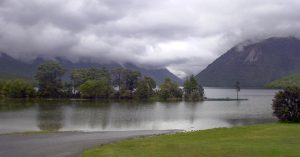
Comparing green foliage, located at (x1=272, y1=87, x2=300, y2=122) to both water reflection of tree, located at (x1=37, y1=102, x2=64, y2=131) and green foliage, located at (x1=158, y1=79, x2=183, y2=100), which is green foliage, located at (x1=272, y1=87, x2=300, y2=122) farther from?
green foliage, located at (x1=158, y1=79, x2=183, y2=100)

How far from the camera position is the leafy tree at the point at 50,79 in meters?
178

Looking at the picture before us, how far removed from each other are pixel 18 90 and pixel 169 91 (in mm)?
65102

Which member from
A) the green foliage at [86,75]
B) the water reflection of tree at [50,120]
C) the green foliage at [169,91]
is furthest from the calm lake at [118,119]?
the green foliage at [86,75]

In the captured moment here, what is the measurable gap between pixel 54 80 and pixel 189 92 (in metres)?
62.0

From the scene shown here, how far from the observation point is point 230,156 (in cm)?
2656

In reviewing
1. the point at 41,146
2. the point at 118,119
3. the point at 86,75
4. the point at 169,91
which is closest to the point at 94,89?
the point at 86,75

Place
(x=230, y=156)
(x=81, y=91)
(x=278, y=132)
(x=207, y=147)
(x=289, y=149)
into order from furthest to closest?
(x=81, y=91) < (x=278, y=132) < (x=207, y=147) < (x=289, y=149) < (x=230, y=156)

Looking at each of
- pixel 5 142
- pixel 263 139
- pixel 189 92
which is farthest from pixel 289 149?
pixel 189 92

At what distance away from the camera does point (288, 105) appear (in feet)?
205

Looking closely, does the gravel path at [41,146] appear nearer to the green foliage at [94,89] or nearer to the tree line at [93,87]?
the green foliage at [94,89]

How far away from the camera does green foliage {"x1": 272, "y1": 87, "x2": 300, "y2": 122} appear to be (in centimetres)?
6144

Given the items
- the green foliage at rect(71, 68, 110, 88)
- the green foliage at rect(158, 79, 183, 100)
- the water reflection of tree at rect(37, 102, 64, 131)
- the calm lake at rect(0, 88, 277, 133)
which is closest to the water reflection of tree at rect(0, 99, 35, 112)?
the calm lake at rect(0, 88, 277, 133)

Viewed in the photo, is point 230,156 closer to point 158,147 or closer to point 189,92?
point 158,147

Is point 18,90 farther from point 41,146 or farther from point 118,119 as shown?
point 41,146
